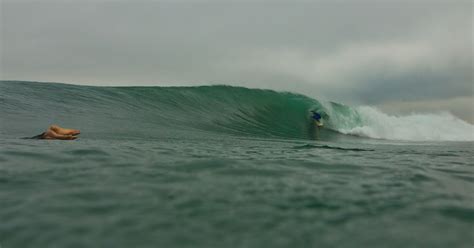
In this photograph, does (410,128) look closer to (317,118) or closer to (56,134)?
(317,118)

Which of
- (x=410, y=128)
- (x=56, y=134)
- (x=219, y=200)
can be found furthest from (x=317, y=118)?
(x=219, y=200)

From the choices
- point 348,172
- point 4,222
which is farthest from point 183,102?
point 4,222

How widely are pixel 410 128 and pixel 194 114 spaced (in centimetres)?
1457

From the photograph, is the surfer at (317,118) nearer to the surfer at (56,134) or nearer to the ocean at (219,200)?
the ocean at (219,200)

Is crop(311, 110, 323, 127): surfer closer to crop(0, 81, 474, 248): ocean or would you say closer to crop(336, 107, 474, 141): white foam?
crop(336, 107, 474, 141): white foam

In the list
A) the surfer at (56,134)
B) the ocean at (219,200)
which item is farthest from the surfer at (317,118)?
the surfer at (56,134)

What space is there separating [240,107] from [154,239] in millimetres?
15332

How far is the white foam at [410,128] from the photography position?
20.2 m

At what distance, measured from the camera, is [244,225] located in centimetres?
264

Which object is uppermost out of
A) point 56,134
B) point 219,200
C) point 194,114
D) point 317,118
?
point 317,118

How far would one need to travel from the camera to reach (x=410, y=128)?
21594 millimetres

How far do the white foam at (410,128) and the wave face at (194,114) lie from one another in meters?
0.06

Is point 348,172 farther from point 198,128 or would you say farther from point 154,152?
point 198,128

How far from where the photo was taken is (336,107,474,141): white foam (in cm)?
2025
